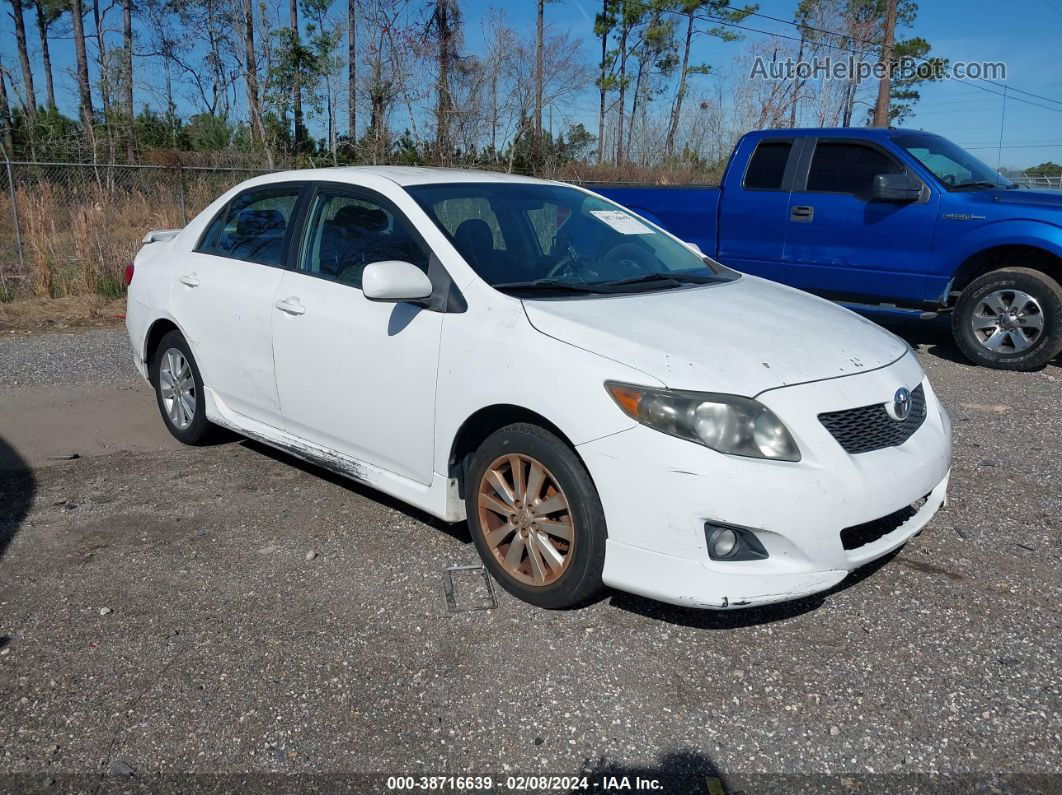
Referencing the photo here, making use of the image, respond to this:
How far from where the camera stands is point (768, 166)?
847 cm

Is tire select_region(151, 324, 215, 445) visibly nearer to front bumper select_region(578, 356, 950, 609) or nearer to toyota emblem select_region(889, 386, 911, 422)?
front bumper select_region(578, 356, 950, 609)

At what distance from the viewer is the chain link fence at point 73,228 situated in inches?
425

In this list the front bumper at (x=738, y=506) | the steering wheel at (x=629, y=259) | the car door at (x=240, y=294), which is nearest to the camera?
the front bumper at (x=738, y=506)

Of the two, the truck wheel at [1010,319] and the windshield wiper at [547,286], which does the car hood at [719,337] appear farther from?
the truck wheel at [1010,319]

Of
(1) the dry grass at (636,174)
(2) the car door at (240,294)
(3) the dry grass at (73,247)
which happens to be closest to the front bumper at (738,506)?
(2) the car door at (240,294)

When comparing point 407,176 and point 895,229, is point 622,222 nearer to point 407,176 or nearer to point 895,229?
point 407,176

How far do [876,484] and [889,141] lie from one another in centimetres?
584

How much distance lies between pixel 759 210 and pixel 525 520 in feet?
19.5

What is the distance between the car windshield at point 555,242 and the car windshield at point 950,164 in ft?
14.1

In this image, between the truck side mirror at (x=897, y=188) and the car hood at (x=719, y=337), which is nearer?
the car hood at (x=719, y=337)

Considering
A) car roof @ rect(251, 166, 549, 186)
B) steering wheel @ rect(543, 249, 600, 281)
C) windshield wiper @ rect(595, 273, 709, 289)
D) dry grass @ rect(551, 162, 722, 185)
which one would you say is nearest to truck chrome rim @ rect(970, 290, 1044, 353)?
windshield wiper @ rect(595, 273, 709, 289)

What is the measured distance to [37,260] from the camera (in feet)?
34.9

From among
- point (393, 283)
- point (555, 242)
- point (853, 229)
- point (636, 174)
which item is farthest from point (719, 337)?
point (636, 174)

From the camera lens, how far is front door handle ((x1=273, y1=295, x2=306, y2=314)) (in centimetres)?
417
